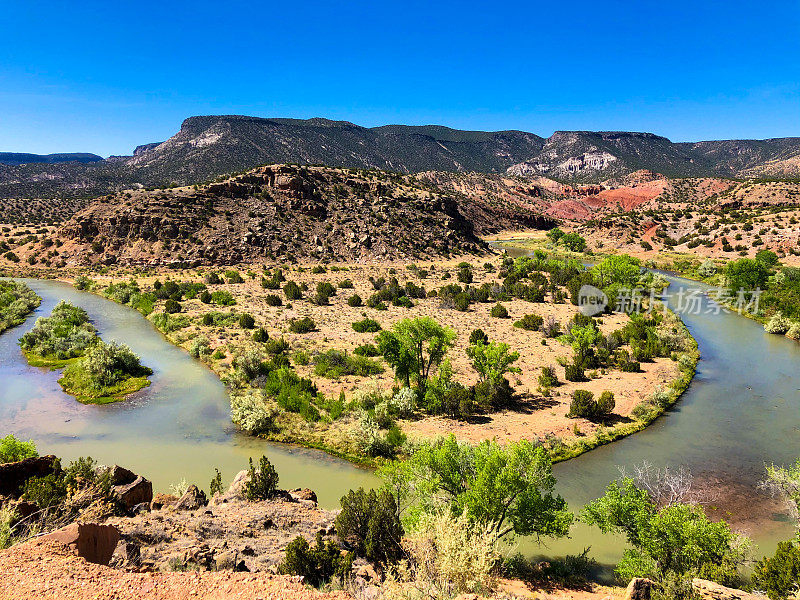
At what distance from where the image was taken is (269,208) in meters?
74.1

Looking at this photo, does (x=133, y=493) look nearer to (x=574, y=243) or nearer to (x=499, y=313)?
(x=499, y=313)

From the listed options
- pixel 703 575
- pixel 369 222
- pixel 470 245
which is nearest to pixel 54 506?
pixel 703 575

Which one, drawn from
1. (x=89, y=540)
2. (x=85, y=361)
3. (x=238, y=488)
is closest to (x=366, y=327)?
(x=85, y=361)

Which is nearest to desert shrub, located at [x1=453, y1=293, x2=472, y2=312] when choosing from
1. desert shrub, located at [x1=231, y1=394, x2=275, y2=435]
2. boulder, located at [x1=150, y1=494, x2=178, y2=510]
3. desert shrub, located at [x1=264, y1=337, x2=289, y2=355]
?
desert shrub, located at [x1=264, y1=337, x2=289, y2=355]

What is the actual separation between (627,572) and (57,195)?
132 m

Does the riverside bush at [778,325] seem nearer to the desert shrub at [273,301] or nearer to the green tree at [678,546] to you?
the green tree at [678,546]

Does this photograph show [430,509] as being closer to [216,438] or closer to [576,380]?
[216,438]

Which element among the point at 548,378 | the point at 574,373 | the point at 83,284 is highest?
the point at 83,284

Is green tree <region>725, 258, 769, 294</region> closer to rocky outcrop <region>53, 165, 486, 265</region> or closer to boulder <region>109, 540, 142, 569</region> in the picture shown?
rocky outcrop <region>53, 165, 486, 265</region>

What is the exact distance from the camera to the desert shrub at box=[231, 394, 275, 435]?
2088cm

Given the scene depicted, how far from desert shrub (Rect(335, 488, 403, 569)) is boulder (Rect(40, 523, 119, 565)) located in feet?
17.9

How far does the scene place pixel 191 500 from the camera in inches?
519

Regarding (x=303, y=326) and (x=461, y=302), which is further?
(x=461, y=302)

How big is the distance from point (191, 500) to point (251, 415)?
26.5 ft
